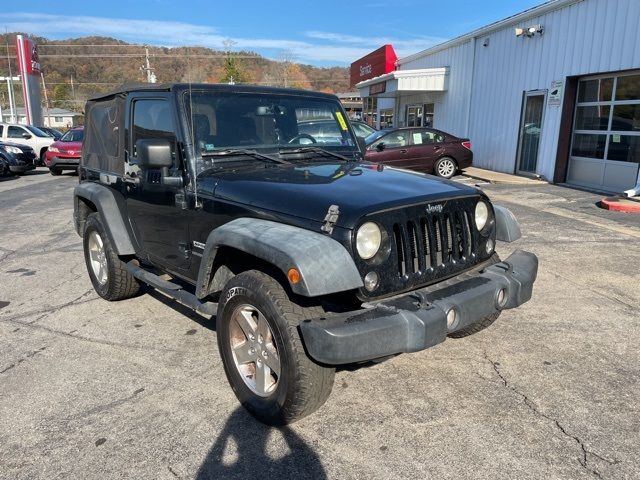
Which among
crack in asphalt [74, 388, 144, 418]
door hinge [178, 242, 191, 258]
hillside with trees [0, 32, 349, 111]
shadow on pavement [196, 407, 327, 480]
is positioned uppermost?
hillside with trees [0, 32, 349, 111]

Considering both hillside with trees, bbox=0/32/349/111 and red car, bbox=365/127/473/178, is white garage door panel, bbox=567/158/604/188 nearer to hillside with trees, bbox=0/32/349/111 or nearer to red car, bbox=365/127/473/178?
red car, bbox=365/127/473/178

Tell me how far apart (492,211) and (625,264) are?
11.8 feet

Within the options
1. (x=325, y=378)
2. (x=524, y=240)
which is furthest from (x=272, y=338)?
(x=524, y=240)

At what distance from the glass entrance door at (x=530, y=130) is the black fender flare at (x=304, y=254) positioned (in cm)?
1302

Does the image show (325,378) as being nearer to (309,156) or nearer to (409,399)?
(409,399)

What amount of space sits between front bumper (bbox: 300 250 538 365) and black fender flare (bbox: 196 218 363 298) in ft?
0.60

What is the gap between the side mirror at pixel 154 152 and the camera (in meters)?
3.31

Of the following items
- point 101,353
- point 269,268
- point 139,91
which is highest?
point 139,91

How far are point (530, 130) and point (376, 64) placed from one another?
652 inches

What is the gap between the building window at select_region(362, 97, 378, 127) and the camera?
34781 mm

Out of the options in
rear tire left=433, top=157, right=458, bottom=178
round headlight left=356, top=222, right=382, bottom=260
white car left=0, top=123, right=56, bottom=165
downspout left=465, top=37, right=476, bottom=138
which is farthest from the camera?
white car left=0, top=123, right=56, bottom=165

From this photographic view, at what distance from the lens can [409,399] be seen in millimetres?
3205

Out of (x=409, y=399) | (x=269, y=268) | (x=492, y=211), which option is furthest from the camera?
(x=492, y=211)

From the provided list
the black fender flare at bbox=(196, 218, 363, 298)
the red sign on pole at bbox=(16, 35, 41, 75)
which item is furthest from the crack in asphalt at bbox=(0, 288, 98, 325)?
the red sign on pole at bbox=(16, 35, 41, 75)
